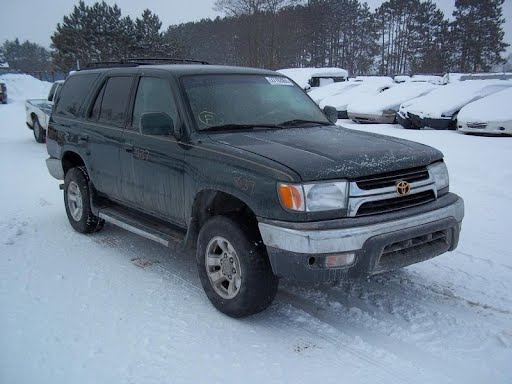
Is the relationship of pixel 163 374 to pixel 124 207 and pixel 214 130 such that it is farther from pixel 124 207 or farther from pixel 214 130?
pixel 124 207

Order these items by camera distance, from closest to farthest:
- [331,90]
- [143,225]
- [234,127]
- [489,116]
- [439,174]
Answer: [439,174], [234,127], [143,225], [489,116], [331,90]

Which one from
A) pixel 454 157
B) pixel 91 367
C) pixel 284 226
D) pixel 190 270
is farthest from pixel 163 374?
pixel 454 157

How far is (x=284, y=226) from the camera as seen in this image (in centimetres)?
309

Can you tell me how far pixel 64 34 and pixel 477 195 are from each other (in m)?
46.1

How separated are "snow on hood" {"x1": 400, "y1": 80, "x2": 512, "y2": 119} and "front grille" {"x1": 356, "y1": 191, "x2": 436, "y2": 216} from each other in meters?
9.11

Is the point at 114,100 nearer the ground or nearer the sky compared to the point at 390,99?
nearer the sky

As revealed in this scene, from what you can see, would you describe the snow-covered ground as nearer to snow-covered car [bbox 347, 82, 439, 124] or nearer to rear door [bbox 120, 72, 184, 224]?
rear door [bbox 120, 72, 184, 224]

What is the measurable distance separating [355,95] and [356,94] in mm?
107

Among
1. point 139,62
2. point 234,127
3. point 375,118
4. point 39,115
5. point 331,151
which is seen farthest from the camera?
point 375,118

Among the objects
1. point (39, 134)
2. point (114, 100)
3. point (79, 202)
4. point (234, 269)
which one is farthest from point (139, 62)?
point (39, 134)

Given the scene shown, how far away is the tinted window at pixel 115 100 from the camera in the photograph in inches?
188

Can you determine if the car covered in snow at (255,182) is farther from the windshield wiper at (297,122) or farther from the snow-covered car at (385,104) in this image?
the snow-covered car at (385,104)

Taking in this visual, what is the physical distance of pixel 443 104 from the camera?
40.1 feet

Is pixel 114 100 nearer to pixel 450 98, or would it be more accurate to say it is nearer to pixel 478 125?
pixel 478 125
